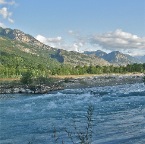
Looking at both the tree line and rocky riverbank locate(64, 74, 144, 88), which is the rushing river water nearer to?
rocky riverbank locate(64, 74, 144, 88)

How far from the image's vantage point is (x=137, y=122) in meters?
28.6

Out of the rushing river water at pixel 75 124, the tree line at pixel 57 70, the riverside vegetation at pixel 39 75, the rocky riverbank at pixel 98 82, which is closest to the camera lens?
the rushing river water at pixel 75 124

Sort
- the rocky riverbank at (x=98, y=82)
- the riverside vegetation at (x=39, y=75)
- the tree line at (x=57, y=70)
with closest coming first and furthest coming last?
the riverside vegetation at (x=39, y=75) → the rocky riverbank at (x=98, y=82) → the tree line at (x=57, y=70)

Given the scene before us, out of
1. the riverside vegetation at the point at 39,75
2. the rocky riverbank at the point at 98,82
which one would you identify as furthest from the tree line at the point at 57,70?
the rocky riverbank at the point at 98,82

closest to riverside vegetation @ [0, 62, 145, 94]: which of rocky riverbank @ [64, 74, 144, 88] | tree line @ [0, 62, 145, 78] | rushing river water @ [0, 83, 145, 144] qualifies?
tree line @ [0, 62, 145, 78]

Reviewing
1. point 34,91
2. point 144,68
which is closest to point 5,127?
point 34,91

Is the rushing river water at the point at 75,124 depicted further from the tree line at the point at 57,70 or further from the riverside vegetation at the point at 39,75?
the tree line at the point at 57,70

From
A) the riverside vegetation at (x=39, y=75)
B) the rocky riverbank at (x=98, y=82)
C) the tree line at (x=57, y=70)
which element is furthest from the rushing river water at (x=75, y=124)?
the tree line at (x=57, y=70)

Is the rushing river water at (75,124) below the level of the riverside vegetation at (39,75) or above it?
below

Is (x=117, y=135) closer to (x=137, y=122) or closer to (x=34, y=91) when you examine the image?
(x=137, y=122)

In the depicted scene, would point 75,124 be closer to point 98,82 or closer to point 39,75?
point 98,82

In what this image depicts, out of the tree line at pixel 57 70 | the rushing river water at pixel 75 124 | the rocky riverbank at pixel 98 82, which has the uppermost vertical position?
the tree line at pixel 57 70

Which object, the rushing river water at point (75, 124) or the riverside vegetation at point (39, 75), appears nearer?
the rushing river water at point (75, 124)

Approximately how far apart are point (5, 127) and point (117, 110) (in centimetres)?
1302
